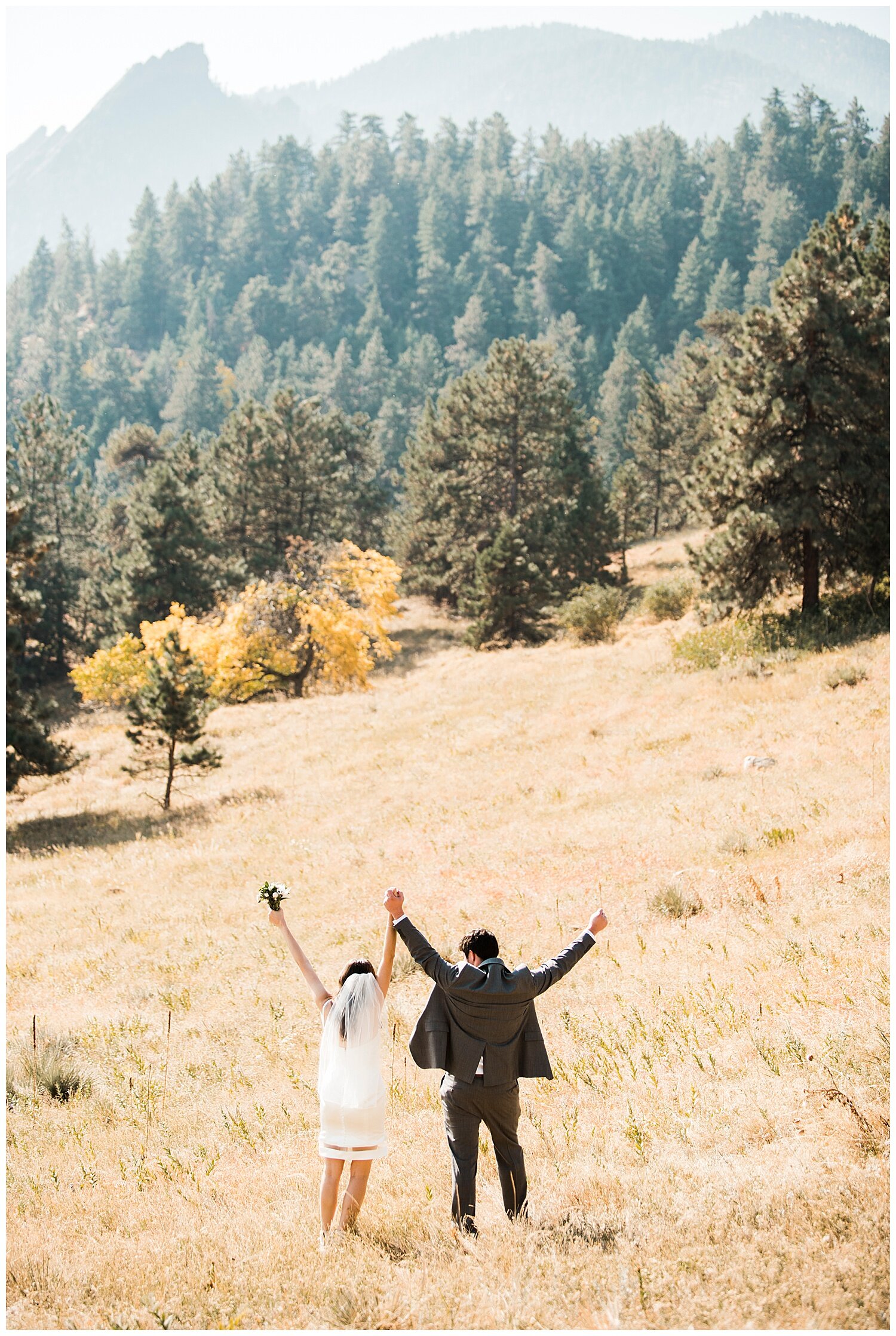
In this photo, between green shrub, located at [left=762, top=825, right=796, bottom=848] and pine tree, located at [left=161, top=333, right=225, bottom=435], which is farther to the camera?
pine tree, located at [left=161, top=333, right=225, bottom=435]

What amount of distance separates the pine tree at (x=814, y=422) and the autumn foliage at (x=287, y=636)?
49.3 feet

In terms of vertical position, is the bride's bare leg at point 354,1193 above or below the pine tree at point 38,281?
below

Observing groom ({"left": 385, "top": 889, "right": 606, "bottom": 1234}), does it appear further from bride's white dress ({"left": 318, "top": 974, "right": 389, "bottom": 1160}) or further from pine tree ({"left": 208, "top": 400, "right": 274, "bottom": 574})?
pine tree ({"left": 208, "top": 400, "right": 274, "bottom": 574})

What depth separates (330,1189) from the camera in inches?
187

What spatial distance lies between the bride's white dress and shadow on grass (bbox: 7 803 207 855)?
45.2ft

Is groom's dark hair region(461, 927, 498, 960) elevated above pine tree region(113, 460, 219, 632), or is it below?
below

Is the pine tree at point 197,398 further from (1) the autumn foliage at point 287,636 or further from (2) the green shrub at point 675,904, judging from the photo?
(2) the green shrub at point 675,904

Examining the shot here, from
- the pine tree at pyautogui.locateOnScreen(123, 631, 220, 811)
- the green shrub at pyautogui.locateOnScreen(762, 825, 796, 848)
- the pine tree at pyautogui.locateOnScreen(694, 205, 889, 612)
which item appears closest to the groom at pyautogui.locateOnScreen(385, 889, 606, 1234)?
the green shrub at pyautogui.locateOnScreen(762, 825, 796, 848)

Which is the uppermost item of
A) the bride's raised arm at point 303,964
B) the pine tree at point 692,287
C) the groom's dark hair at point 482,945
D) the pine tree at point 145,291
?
the pine tree at point 145,291

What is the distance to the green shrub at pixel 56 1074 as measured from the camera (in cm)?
762

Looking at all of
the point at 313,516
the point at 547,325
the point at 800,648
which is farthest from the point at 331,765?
the point at 547,325

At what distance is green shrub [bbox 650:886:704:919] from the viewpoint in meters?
9.33

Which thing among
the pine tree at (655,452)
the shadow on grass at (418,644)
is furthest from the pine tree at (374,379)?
the shadow on grass at (418,644)

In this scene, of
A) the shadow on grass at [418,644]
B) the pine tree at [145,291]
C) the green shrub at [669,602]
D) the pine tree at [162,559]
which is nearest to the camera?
the green shrub at [669,602]
